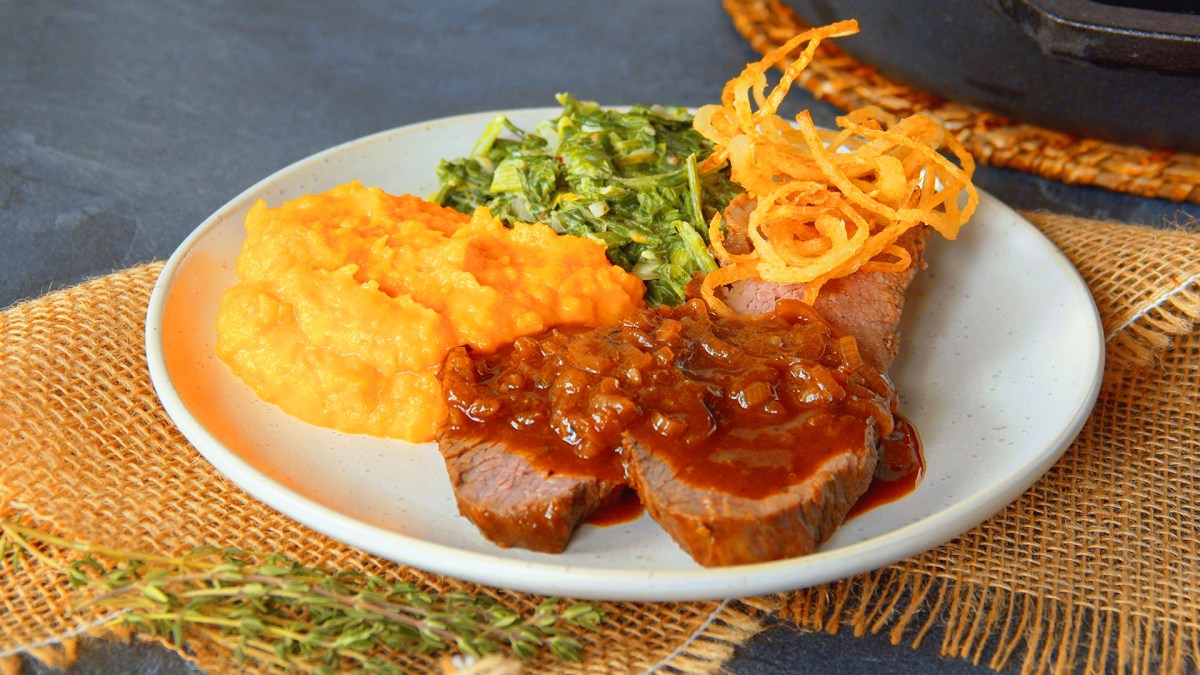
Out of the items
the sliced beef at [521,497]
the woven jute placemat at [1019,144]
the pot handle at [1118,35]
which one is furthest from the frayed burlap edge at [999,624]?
the woven jute placemat at [1019,144]

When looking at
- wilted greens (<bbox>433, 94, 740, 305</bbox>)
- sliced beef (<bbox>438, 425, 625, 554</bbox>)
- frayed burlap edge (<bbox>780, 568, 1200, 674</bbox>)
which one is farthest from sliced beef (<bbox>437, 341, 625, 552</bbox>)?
wilted greens (<bbox>433, 94, 740, 305</bbox>)

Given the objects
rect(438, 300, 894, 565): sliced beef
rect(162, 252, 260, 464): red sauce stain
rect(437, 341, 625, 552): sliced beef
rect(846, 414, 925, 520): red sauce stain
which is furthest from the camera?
rect(162, 252, 260, 464): red sauce stain

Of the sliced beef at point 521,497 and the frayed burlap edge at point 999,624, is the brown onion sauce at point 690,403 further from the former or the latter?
the frayed burlap edge at point 999,624

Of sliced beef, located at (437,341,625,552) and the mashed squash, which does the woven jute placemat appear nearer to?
the mashed squash

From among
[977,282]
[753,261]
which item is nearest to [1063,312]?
[977,282]

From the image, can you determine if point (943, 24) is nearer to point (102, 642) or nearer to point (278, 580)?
point (278, 580)

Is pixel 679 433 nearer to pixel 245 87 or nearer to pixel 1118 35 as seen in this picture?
pixel 1118 35
